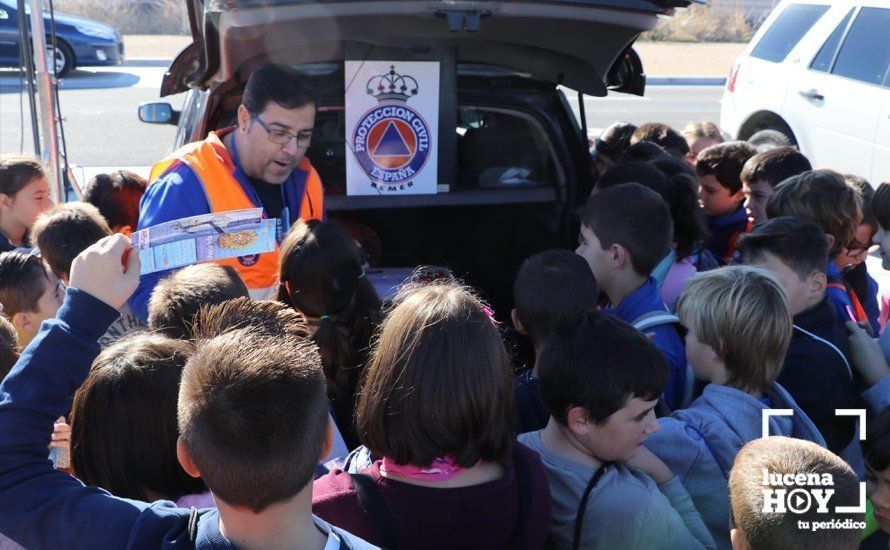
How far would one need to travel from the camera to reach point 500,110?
4.15 meters

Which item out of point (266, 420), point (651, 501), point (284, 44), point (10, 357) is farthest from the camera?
point (284, 44)

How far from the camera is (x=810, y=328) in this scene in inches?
113

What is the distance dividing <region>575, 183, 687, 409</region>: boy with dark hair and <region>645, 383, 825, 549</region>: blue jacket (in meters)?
0.66

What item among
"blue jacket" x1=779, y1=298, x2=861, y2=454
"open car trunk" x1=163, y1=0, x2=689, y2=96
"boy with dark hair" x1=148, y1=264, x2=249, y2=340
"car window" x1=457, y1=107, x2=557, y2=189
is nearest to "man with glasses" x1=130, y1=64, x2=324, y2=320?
"open car trunk" x1=163, y1=0, x2=689, y2=96

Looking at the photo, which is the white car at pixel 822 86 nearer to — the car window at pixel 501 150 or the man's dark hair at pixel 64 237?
the car window at pixel 501 150

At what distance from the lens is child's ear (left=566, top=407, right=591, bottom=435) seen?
2.11 m

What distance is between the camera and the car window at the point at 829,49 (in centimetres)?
719

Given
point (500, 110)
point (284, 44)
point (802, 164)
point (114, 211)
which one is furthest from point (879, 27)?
point (114, 211)

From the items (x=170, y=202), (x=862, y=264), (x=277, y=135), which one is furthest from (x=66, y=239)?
(x=862, y=264)

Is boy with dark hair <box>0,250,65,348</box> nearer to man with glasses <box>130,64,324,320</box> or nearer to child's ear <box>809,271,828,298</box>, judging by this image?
man with glasses <box>130,64,324,320</box>

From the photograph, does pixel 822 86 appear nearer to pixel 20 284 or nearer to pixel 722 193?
pixel 722 193

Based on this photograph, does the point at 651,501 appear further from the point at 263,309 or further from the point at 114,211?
the point at 114,211

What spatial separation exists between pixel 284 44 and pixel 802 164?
245 centimetres

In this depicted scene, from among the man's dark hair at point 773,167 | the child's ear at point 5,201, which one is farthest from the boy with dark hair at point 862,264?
the child's ear at point 5,201
